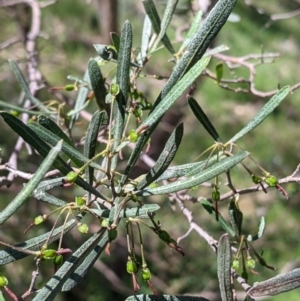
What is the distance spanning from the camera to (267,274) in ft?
6.31

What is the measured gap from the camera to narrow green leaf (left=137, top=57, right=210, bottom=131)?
0.45 m

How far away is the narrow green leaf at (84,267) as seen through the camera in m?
0.49

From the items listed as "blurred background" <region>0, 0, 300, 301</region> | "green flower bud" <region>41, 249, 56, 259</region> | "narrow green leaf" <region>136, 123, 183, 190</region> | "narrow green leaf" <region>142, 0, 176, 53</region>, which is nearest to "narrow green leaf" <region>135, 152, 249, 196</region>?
"narrow green leaf" <region>136, 123, 183, 190</region>

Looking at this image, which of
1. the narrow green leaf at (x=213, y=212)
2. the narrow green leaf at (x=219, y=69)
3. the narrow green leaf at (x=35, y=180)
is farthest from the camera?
→ the narrow green leaf at (x=219, y=69)

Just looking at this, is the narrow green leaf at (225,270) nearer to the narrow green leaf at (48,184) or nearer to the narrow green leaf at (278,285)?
the narrow green leaf at (278,285)

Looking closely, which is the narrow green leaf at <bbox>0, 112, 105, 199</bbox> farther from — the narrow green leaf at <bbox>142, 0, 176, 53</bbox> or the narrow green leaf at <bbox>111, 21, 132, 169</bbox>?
the narrow green leaf at <bbox>142, 0, 176, 53</bbox>

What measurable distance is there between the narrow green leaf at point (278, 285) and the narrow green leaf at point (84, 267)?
17 centimetres

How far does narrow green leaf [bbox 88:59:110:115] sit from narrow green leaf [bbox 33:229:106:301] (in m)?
0.20

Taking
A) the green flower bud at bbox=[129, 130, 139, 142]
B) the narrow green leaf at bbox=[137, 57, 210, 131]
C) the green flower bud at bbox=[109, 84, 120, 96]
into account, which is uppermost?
the green flower bud at bbox=[109, 84, 120, 96]

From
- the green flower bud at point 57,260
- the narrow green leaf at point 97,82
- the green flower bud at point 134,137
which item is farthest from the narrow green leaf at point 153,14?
the green flower bud at point 57,260

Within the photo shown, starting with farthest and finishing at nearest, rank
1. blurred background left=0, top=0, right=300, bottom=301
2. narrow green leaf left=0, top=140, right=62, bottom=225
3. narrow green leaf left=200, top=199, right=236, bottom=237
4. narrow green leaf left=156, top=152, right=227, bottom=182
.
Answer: blurred background left=0, top=0, right=300, bottom=301 < narrow green leaf left=200, top=199, right=236, bottom=237 < narrow green leaf left=156, top=152, right=227, bottom=182 < narrow green leaf left=0, top=140, right=62, bottom=225

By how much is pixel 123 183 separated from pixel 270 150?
87.4 inches

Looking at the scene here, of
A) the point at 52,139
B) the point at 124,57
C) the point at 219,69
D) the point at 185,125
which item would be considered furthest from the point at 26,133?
the point at 185,125

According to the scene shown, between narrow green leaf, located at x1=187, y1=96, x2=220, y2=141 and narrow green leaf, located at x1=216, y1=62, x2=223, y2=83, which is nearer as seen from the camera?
narrow green leaf, located at x1=187, y1=96, x2=220, y2=141
